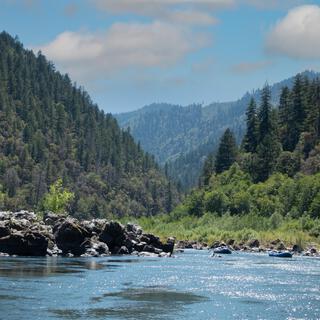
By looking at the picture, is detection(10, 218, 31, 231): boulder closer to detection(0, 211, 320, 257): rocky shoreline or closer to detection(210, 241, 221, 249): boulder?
detection(0, 211, 320, 257): rocky shoreline

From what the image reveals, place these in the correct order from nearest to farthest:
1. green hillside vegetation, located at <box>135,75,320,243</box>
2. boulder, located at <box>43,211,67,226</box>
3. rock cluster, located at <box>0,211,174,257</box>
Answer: rock cluster, located at <box>0,211,174,257</box>
boulder, located at <box>43,211,67,226</box>
green hillside vegetation, located at <box>135,75,320,243</box>

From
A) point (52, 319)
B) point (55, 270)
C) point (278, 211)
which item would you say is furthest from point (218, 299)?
point (278, 211)

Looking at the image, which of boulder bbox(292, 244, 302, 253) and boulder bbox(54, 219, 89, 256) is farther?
boulder bbox(292, 244, 302, 253)

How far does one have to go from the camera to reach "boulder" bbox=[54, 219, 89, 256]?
363 ft

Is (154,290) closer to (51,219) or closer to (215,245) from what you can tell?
(51,219)

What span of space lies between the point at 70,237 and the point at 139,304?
56.2 meters

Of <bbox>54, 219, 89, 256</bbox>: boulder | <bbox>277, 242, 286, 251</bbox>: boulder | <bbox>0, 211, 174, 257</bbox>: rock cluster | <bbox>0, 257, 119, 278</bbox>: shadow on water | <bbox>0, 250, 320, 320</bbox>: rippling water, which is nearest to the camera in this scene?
<bbox>0, 250, 320, 320</bbox>: rippling water

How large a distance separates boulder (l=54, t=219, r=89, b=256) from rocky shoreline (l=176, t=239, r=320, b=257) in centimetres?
4279

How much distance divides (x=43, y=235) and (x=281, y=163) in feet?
338

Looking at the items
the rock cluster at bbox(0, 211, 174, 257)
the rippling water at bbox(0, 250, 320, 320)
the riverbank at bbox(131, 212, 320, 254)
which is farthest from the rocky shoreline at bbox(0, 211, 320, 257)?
the riverbank at bbox(131, 212, 320, 254)

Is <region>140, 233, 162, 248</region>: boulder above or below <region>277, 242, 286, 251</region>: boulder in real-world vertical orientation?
above

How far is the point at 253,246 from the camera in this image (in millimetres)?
147875

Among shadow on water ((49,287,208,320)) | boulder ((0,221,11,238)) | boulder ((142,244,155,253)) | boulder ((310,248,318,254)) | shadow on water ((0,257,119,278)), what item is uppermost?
boulder ((0,221,11,238))

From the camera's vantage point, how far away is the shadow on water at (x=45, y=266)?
76938mm
